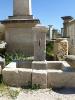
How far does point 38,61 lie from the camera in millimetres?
8484

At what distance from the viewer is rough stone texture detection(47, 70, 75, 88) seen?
6.66 metres

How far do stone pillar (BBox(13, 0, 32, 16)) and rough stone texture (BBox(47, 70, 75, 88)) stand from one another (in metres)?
5.58

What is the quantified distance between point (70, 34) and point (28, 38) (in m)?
10.2

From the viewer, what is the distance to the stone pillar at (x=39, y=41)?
8.48 meters

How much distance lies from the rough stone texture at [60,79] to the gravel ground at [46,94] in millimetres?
208

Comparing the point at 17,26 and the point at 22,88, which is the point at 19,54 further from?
the point at 22,88

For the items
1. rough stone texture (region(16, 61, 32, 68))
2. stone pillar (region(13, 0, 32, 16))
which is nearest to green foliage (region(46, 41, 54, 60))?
stone pillar (region(13, 0, 32, 16))

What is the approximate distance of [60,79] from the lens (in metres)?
6.68

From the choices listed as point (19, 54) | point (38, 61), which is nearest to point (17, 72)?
point (38, 61)

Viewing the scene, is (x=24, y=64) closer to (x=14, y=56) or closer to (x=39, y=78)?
(x=14, y=56)

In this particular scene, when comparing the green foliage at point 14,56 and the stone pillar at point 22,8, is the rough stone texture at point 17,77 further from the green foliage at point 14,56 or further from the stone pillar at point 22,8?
the stone pillar at point 22,8

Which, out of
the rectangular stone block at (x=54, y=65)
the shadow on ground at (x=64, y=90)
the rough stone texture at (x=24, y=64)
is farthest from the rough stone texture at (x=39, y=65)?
the shadow on ground at (x=64, y=90)

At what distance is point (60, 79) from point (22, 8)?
19.1 ft

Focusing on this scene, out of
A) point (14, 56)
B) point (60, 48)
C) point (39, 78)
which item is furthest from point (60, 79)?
point (60, 48)
